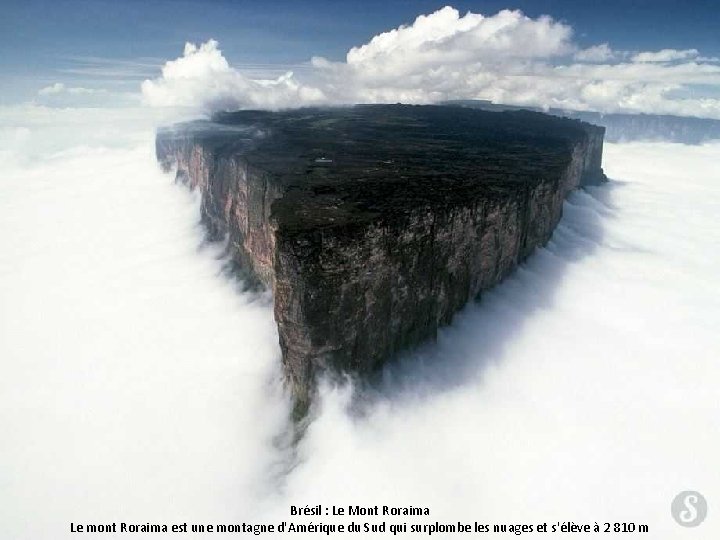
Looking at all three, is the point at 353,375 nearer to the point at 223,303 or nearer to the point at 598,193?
the point at 223,303

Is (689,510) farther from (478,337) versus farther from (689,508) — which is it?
(478,337)

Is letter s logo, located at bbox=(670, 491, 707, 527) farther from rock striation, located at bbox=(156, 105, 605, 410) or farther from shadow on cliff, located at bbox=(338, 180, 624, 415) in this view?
rock striation, located at bbox=(156, 105, 605, 410)

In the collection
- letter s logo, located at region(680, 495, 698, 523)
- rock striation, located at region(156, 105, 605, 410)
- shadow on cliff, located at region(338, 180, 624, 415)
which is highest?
rock striation, located at region(156, 105, 605, 410)

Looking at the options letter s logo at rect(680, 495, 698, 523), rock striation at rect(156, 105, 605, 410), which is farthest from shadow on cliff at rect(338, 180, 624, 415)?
letter s logo at rect(680, 495, 698, 523)

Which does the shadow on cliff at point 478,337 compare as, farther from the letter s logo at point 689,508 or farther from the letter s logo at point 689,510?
the letter s logo at point 689,510

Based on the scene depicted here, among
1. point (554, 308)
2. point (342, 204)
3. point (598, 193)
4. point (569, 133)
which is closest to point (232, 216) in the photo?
point (342, 204)

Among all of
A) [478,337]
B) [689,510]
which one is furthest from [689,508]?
[478,337]
